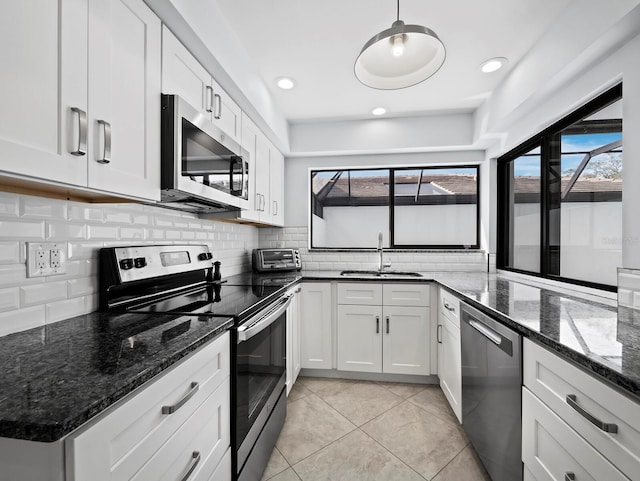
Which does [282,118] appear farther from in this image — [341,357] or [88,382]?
[88,382]

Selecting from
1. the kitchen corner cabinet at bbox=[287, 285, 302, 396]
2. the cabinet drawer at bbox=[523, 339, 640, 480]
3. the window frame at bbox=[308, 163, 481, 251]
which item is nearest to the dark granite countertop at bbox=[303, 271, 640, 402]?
the cabinet drawer at bbox=[523, 339, 640, 480]

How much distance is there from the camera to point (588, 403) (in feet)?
2.86

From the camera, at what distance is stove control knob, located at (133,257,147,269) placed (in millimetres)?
1463

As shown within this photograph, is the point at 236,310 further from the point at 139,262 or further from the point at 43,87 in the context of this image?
the point at 43,87

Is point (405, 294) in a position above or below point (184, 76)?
below

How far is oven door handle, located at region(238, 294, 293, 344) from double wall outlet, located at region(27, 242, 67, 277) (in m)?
0.72

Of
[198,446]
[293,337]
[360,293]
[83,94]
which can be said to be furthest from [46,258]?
[360,293]

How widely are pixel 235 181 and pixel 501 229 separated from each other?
269 cm

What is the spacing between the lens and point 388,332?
2.66m

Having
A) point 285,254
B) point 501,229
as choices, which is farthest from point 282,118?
point 501,229

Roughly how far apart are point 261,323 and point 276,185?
6.15 feet

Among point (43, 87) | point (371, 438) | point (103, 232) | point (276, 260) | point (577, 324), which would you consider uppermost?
point (43, 87)

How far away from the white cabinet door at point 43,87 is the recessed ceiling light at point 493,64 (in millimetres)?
2321

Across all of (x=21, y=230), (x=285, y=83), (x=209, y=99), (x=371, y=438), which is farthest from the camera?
(x=285, y=83)
